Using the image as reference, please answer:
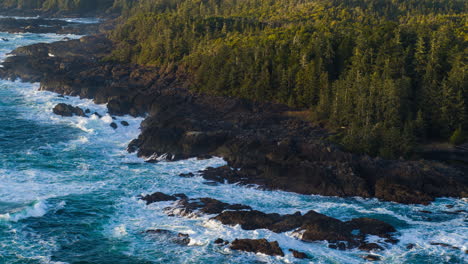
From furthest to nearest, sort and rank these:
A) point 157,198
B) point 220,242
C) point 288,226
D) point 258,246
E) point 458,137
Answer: point 458,137, point 157,198, point 288,226, point 220,242, point 258,246

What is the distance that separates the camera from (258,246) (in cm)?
3891

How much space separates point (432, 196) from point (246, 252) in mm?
20134

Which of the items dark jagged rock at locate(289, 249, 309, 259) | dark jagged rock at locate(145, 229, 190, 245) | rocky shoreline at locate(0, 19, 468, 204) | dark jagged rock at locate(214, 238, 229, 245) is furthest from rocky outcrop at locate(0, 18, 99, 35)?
dark jagged rock at locate(289, 249, 309, 259)

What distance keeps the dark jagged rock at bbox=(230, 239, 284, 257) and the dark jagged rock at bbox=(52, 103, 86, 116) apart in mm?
43862

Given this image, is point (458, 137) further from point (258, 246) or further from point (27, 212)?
point (27, 212)

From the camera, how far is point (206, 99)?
76000mm

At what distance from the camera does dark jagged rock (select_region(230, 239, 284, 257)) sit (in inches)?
1509

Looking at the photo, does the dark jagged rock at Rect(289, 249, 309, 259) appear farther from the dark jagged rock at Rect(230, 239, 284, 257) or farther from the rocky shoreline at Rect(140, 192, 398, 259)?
the dark jagged rock at Rect(230, 239, 284, 257)

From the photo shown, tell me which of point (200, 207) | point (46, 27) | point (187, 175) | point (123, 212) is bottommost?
point (123, 212)

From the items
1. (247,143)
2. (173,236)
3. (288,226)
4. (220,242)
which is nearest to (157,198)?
(173,236)

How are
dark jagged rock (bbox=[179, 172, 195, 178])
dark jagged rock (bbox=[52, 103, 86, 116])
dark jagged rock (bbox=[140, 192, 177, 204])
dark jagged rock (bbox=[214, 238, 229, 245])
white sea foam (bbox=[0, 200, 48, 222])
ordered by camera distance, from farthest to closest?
dark jagged rock (bbox=[52, 103, 86, 116]) < dark jagged rock (bbox=[179, 172, 195, 178]) < dark jagged rock (bbox=[140, 192, 177, 204]) < white sea foam (bbox=[0, 200, 48, 222]) < dark jagged rock (bbox=[214, 238, 229, 245])

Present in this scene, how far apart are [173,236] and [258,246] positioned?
22.7ft

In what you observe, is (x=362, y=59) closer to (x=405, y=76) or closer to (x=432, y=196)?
(x=405, y=76)

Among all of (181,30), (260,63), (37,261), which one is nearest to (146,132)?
(260,63)
